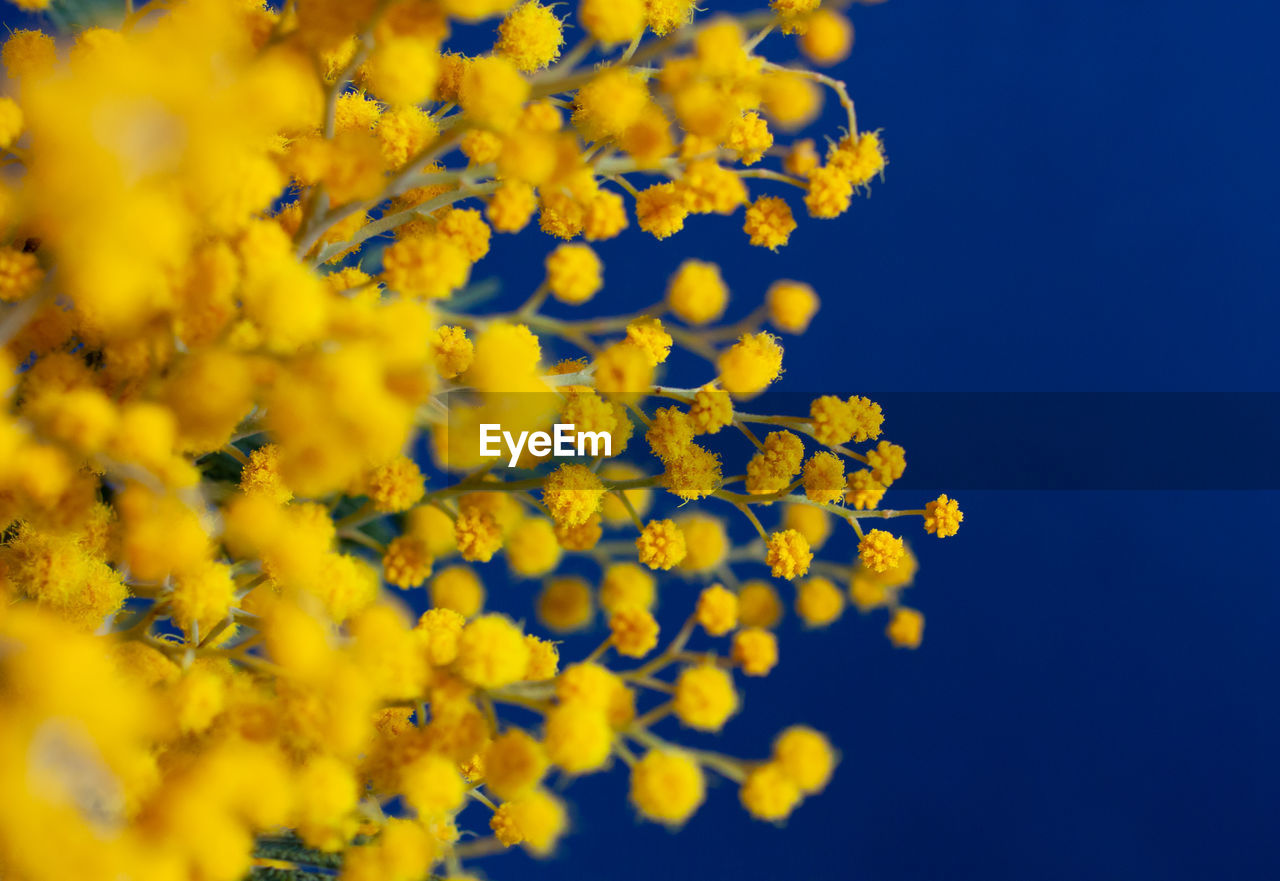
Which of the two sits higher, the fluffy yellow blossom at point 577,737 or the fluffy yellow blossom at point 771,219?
the fluffy yellow blossom at point 771,219

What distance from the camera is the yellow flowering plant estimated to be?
35 cm

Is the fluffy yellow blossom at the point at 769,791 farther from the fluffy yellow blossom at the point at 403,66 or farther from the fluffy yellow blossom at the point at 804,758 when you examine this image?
the fluffy yellow blossom at the point at 403,66

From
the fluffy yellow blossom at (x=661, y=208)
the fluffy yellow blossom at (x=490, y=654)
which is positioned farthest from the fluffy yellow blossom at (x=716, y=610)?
the fluffy yellow blossom at (x=661, y=208)

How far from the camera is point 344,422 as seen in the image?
0.36 meters

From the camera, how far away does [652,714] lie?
446 mm

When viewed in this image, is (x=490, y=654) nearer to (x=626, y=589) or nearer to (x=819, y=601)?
(x=626, y=589)

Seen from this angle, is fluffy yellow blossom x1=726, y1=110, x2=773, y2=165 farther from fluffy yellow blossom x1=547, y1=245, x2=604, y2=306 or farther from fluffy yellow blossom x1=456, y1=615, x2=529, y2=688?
fluffy yellow blossom x1=456, y1=615, x2=529, y2=688

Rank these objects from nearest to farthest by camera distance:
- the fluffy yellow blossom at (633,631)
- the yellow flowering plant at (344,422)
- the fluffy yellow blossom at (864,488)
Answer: the yellow flowering plant at (344,422), the fluffy yellow blossom at (633,631), the fluffy yellow blossom at (864,488)

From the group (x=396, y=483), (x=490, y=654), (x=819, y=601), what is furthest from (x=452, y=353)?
(x=819, y=601)

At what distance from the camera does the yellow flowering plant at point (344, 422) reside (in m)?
0.35

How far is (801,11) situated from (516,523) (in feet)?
1.12

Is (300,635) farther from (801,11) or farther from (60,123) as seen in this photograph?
(801,11)

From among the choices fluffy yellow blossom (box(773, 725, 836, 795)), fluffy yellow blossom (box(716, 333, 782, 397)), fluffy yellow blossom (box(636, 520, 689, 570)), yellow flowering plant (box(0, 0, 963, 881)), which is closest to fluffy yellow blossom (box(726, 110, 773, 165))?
yellow flowering plant (box(0, 0, 963, 881))

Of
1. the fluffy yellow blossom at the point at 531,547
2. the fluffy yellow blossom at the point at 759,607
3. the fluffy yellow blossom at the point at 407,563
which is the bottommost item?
the fluffy yellow blossom at the point at 407,563
